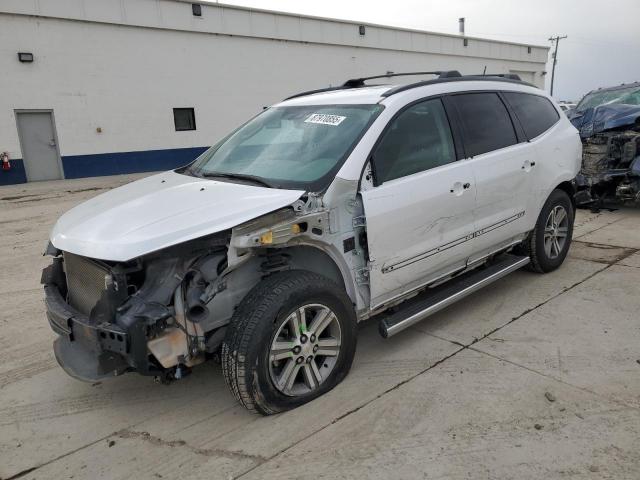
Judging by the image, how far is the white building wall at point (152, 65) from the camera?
14.7m

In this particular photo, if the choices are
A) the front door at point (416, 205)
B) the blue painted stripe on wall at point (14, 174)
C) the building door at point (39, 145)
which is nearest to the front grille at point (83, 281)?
the front door at point (416, 205)

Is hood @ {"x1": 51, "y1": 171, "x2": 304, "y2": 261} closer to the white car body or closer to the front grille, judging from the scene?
the white car body

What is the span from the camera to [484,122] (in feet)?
13.9

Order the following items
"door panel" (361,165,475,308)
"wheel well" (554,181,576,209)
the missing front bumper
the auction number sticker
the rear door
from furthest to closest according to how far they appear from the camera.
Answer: "wheel well" (554,181,576,209), the rear door, the auction number sticker, "door panel" (361,165,475,308), the missing front bumper

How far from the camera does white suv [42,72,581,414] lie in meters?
2.69

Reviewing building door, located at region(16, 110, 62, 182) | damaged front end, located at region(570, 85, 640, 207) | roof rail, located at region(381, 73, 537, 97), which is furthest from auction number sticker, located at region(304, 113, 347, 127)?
building door, located at region(16, 110, 62, 182)

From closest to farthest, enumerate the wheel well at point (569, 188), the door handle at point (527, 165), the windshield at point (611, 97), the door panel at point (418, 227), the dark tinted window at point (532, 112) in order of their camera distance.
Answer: the door panel at point (418, 227) → the door handle at point (527, 165) → the dark tinted window at point (532, 112) → the wheel well at point (569, 188) → the windshield at point (611, 97)

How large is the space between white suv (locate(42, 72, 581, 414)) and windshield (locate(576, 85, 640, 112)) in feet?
20.6

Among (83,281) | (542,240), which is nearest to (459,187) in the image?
(542,240)

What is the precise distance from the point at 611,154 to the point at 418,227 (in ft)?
19.0

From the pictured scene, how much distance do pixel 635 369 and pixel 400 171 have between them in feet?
6.55

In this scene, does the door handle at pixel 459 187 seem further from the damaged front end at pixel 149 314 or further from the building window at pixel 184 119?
the building window at pixel 184 119

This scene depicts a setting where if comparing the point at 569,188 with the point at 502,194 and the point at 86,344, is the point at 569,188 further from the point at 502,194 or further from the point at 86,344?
the point at 86,344

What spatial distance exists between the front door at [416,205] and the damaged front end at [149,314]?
1043mm
